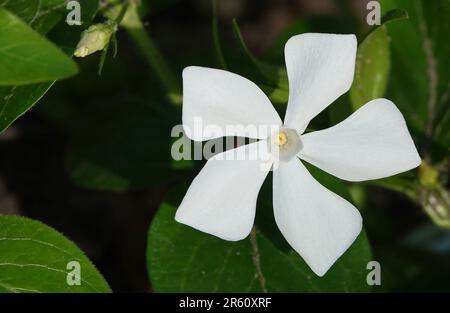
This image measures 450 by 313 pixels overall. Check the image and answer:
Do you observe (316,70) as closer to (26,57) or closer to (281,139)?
(281,139)

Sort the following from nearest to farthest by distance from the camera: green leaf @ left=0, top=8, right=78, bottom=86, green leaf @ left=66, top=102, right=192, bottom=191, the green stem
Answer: green leaf @ left=0, top=8, right=78, bottom=86
the green stem
green leaf @ left=66, top=102, right=192, bottom=191

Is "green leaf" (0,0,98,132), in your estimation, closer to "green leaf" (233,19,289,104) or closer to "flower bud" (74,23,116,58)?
"flower bud" (74,23,116,58)

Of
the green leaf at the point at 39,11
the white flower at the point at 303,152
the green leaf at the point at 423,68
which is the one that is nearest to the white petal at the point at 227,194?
the white flower at the point at 303,152

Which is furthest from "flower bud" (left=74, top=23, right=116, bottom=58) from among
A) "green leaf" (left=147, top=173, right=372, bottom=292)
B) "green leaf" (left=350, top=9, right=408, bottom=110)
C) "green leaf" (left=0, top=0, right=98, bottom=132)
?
"green leaf" (left=350, top=9, right=408, bottom=110)

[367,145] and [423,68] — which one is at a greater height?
[423,68]

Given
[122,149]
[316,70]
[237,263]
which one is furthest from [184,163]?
[316,70]

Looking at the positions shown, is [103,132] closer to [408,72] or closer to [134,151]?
[134,151]
